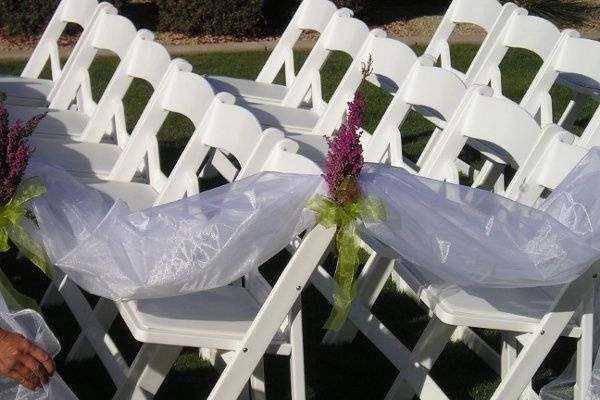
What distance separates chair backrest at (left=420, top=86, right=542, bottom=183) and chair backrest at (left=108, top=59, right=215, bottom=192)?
0.98 meters

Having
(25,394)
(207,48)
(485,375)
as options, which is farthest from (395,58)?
(207,48)

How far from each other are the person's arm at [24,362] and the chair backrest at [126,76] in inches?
105

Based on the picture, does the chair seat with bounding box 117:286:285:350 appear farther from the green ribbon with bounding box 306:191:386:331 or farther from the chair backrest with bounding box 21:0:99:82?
the chair backrest with bounding box 21:0:99:82

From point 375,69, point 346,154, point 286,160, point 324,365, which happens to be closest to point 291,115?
point 375,69

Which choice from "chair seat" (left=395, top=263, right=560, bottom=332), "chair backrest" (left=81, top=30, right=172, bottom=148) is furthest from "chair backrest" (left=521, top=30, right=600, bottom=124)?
"chair seat" (left=395, top=263, right=560, bottom=332)

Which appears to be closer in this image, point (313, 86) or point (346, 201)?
point (346, 201)

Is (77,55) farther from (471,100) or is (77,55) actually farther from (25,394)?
(25,394)

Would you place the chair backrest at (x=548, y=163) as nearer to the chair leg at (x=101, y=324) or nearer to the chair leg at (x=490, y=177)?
the chair leg at (x=101, y=324)

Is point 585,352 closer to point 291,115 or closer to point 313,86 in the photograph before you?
point 291,115

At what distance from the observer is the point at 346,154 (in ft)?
11.9

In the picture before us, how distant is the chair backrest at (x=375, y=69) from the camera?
6.03 m

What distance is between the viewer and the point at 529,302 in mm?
4316

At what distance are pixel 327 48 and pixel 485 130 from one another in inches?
99.3

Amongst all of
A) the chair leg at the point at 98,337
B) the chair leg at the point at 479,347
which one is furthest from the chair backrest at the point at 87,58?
the chair leg at the point at 479,347
